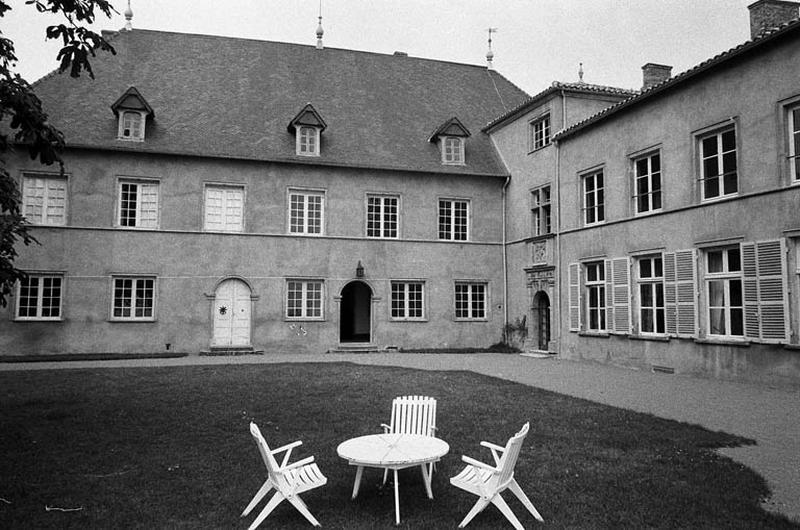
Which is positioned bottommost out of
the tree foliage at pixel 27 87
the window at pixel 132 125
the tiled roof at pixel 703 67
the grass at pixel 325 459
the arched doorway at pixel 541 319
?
the grass at pixel 325 459

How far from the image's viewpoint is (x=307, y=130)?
23.0 metres

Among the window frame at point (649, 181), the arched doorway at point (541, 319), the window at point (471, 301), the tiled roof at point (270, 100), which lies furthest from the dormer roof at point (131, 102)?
the window frame at point (649, 181)

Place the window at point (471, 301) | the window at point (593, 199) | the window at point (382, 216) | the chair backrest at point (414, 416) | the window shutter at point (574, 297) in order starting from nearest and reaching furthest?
the chair backrest at point (414, 416), the window at point (593, 199), the window shutter at point (574, 297), the window at point (382, 216), the window at point (471, 301)

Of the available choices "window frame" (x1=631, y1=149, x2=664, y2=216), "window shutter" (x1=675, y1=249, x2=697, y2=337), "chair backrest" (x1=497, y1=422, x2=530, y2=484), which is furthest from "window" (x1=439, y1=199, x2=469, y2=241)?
"chair backrest" (x1=497, y1=422, x2=530, y2=484)

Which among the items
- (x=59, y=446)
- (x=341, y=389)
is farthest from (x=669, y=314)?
(x=59, y=446)

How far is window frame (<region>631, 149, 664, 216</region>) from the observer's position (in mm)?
16547

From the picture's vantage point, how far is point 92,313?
20500mm

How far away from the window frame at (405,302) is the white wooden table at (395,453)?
54.3 ft

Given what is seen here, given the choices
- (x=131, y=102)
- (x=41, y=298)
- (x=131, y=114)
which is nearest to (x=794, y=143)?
(x=131, y=102)

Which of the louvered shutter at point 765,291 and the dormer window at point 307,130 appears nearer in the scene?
the louvered shutter at point 765,291

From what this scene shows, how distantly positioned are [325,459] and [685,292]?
1152cm

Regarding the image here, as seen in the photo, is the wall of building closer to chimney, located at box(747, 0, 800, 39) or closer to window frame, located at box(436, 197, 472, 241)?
window frame, located at box(436, 197, 472, 241)

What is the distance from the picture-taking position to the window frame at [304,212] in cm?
2255

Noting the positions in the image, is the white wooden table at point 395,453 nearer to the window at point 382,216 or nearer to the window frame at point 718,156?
the window frame at point 718,156
